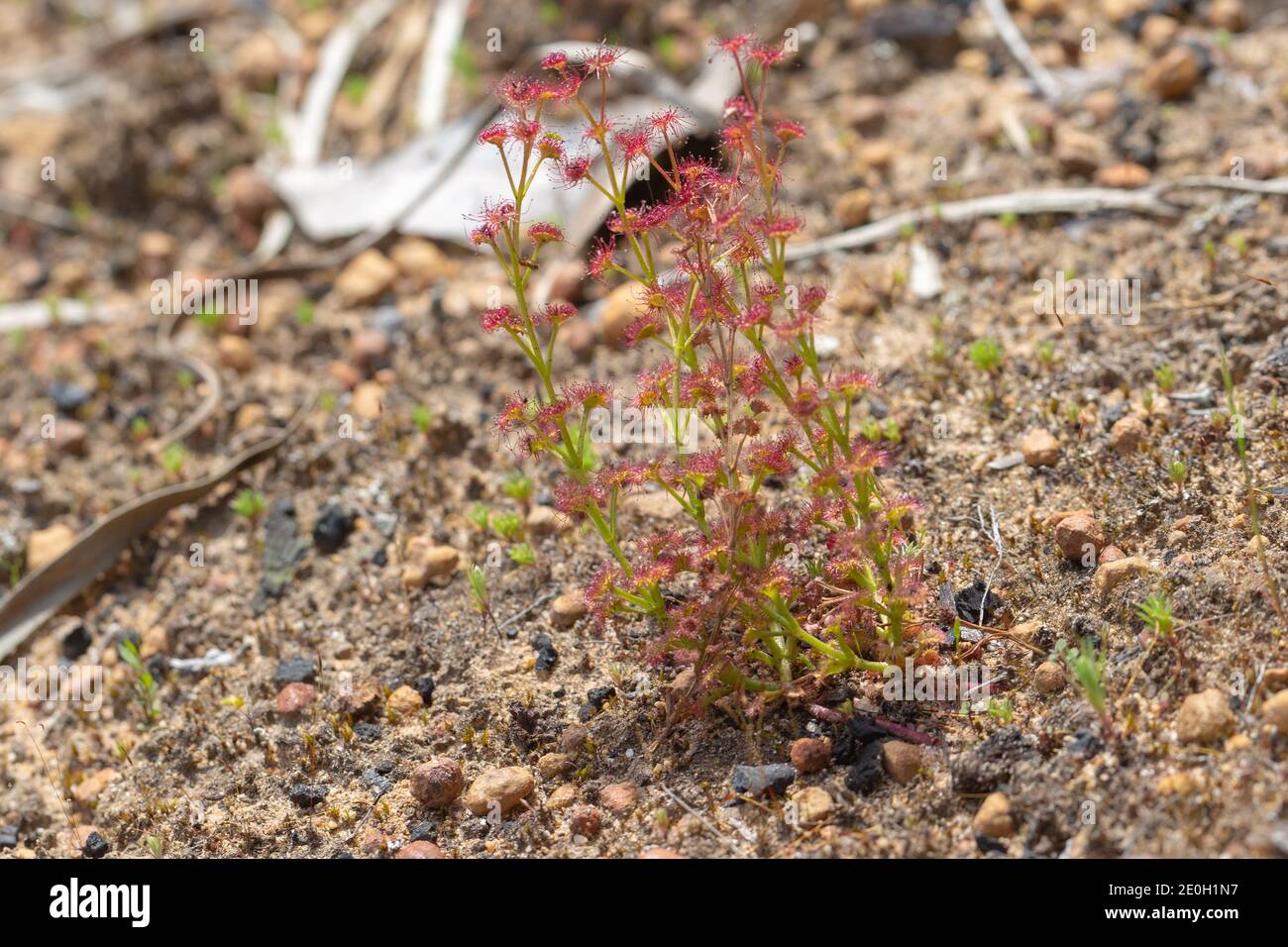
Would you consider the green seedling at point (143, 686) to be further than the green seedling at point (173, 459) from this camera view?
A: No

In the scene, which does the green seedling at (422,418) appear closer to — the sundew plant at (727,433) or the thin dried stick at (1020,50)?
the sundew plant at (727,433)

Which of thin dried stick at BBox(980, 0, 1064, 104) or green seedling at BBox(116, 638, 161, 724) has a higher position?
thin dried stick at BBox(980, 0, 1064, 104)

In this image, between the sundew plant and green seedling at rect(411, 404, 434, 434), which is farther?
green seedling at rect(411, 404, 434, 434)

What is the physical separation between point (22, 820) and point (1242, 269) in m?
5.29

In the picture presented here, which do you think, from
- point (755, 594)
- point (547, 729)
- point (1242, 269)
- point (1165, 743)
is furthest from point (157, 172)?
point (1165, 743)

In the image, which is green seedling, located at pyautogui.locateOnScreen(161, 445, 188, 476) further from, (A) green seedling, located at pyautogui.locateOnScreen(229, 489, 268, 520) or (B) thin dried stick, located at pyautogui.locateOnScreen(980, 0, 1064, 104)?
(B) thin dried stick, located at pyautogui.locateOnScreen(980, 0, 1064, 104)

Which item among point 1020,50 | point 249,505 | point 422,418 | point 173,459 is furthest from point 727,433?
point 1020,50

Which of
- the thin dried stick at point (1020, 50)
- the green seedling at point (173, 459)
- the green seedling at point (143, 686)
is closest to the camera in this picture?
the green seedling at point (143, 686)

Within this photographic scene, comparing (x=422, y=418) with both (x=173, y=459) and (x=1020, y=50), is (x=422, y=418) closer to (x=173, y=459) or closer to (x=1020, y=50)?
(x=173, y=459)

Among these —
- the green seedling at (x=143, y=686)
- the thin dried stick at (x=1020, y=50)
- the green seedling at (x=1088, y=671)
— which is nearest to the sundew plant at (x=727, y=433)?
the green seedling at (x=1088, y=671)

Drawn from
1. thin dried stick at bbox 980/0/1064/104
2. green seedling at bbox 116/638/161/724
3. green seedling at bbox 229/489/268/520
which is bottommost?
green seedling at bbox 116/638/161/724

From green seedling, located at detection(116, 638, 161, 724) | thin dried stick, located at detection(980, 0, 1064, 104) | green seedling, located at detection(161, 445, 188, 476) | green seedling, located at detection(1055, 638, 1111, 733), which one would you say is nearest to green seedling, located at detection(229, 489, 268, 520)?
green seedling, located at detection(161, 445, 188, 476)

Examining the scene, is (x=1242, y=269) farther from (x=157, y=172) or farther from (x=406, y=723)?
(x=157, y=172)
